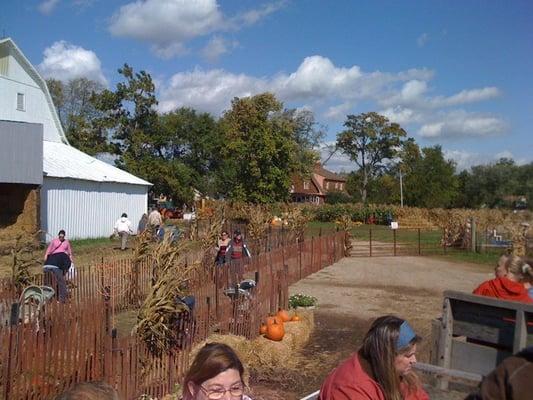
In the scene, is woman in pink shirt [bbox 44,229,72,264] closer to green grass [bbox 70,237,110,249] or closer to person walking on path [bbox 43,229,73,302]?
person walking on path [bbox 43,229,73,302]

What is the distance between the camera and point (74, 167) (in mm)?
29219

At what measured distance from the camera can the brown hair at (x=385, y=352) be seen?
2891 millimetres

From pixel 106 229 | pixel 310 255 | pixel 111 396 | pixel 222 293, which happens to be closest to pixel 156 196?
pixel 106 229

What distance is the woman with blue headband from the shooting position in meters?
2.89

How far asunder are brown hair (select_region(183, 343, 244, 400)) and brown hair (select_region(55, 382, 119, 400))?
472mm

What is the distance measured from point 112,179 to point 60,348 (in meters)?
25.1

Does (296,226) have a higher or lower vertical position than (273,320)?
higher

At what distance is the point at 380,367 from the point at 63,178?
25684 millimetres

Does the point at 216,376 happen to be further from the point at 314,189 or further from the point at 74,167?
the point at 314,189

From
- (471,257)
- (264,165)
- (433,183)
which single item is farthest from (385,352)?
(433,183)

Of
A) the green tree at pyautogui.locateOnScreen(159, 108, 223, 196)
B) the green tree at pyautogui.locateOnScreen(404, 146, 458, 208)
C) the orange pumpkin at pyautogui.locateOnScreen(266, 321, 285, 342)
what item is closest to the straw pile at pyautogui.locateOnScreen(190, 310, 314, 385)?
the orange pumpkin at pyautogui.locateOnScreen(266, 321, 285, 342)

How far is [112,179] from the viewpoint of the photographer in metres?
30.1

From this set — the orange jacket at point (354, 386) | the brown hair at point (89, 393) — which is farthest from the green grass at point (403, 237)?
the brown hair at point (89, 393)

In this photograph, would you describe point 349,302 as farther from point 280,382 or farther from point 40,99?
point 40,99
